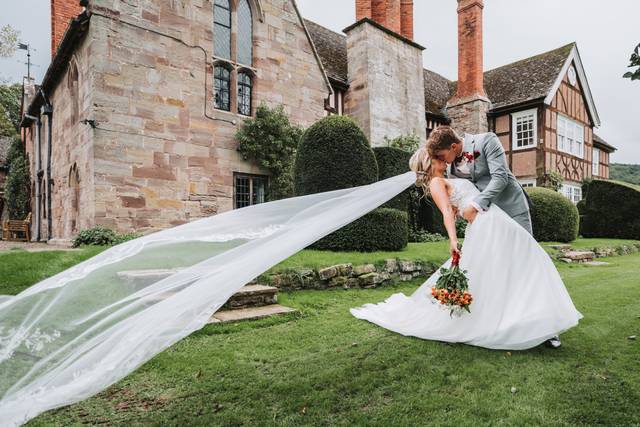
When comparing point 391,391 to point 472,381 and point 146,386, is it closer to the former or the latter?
point 472,381

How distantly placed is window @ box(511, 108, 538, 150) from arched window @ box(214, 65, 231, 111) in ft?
56.9

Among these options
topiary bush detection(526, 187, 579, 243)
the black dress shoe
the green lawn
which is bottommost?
the green lawn

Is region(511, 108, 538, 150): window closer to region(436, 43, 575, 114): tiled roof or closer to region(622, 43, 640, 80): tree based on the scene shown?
region(436, 43, 575, 114): tiled roof

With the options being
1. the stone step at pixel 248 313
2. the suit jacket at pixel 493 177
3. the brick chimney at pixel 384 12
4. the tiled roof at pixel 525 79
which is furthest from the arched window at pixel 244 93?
the tiled roof at pixel 525 79

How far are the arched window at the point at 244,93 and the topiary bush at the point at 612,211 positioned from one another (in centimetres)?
1475

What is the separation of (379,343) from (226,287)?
1.91 metres

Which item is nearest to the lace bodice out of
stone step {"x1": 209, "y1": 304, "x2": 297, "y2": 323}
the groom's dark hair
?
the groom's dark hair

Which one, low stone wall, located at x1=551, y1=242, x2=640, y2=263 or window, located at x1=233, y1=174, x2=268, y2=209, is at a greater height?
window, located at x1=233, y1=174, x2=268, y2=209

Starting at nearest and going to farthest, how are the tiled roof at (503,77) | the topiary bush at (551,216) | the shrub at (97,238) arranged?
the shrub at (97,238) → the topiary bush at (551,216) → the tiled roof at (503,77)

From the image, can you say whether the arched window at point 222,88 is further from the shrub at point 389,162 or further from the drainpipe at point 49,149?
the drainpipe at point 49,149

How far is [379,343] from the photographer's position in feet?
12.4

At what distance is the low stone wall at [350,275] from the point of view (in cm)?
603

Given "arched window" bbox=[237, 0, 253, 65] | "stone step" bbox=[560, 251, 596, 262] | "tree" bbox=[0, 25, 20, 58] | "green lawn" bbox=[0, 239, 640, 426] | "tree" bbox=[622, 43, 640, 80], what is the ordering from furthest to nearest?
"tree" bbox=[0, 25, 20, 58]
"arched window" bbox=[237, 0, 253, 65]
"stone step" bbox=[560, 251, 596, 262]
"tree" bbox=[622, 43, 640, 80]
"green lawn" bbox=[0, 239, 640, 426]

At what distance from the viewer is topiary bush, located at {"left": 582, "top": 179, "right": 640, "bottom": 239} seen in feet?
50.5
